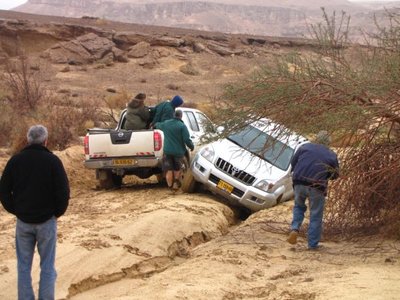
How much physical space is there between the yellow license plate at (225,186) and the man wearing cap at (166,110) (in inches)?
77.8

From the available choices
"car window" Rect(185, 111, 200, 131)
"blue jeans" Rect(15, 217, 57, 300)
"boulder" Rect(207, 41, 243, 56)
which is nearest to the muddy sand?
"blue jeans" Rect(15, 217, 57, 300)

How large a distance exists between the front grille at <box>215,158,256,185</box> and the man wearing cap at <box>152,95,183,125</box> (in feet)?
5.46

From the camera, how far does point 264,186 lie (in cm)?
1238

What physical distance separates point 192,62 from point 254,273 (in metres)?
40.2

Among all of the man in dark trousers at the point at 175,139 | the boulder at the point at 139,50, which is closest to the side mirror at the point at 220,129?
the man in dark trousers at the point at 175,139

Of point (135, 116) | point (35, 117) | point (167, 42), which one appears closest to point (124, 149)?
point (135, 116)

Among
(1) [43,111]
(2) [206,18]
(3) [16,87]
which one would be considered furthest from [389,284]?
(2) [206,18]

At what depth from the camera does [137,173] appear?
14562mm

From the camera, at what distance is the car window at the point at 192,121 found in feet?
49.4

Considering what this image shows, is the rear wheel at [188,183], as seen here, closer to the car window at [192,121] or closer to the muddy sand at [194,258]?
the muddy sand at [194,258]

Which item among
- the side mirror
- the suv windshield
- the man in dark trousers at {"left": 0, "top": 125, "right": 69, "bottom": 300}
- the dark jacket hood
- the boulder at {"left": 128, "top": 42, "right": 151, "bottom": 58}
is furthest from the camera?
the boulder at {"left": 128, "top": 42, "right": 151, "bottom": 58}

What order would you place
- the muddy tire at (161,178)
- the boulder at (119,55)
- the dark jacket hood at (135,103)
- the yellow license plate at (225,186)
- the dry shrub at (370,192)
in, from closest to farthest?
the dry shrub at (370,192) → the yellow license plate at (225,186) → the dark jacket hood at (135,103) → the muddy tire at (161,178) → the boulder at (119,55)

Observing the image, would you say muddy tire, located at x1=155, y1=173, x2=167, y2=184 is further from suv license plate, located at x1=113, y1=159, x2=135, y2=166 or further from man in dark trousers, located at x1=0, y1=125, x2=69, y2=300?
man in dark trousers, located at x1=0, y1=125, x2=69, y2=300

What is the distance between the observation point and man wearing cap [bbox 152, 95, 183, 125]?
13837 millimetres
